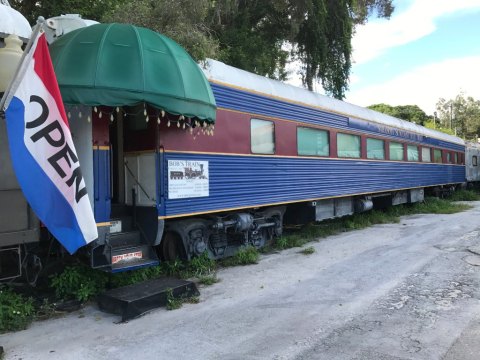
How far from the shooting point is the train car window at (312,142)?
385 inches

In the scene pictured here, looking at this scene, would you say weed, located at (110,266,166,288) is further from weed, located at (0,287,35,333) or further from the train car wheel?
weed, located at (0,287,35,333)

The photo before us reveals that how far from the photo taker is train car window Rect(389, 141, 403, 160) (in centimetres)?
1481

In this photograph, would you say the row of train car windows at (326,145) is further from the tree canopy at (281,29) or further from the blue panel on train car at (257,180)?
the tree canopy at (281,29)

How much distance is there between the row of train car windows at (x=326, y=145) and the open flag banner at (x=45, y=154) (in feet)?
15.9

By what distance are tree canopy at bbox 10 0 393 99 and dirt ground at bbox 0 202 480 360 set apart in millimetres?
6957

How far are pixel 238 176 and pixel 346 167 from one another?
4637 mm

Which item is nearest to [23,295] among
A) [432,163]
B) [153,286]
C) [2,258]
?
[2,258]

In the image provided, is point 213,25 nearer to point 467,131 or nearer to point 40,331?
point 40,331

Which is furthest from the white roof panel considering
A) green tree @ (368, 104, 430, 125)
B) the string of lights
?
green tree @ (368, 104, 430, 125)

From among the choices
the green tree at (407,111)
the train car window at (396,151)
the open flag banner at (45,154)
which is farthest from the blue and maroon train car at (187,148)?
the green tree at (407,111)

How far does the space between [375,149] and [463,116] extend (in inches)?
1841

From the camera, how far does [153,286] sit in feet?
19.3

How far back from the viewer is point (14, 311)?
16.7ft

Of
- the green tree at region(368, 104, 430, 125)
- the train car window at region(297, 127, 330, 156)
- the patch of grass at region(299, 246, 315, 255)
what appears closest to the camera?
the patch of grass at region(299, 246, 315, 255)
